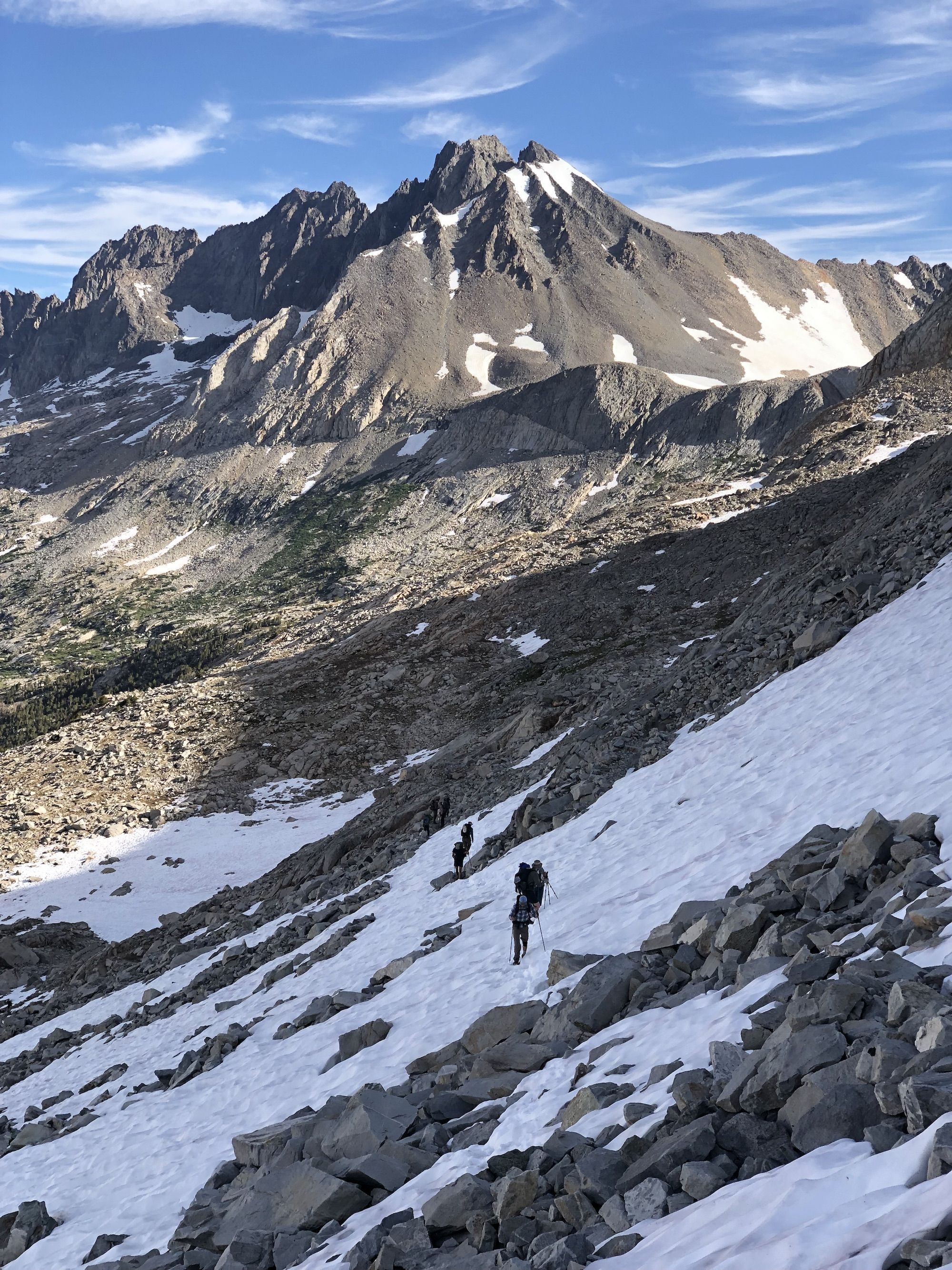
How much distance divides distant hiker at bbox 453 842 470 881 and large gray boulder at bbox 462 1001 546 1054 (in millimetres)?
9540

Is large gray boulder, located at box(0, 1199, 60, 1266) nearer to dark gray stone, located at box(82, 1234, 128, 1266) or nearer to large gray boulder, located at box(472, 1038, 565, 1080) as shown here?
dark gray stone, located at box(82, 1234, 128, 1266)

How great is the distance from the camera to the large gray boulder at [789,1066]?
6.33 m

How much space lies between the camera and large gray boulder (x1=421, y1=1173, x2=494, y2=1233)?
274 inches

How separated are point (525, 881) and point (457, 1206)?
7.05 m

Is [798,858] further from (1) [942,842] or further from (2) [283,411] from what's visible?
(2) [283,411]

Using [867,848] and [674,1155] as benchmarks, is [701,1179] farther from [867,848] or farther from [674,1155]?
[867,848]

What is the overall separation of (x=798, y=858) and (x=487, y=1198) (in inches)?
222

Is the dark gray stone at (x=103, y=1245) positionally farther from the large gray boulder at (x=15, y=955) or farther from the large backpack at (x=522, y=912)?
the large gray boulder at (x=15, y=955)

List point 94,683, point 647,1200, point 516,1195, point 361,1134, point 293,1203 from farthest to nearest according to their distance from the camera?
point 94,683, point 361,1134, point 293,1203, point 516,1195, point 647,1200

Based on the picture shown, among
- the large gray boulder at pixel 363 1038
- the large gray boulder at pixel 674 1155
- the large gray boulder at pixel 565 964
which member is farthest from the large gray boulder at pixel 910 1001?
the large gray boulder at pixel 363 1038

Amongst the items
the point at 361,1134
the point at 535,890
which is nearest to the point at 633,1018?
the point at 361,1134

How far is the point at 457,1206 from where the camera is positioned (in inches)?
277

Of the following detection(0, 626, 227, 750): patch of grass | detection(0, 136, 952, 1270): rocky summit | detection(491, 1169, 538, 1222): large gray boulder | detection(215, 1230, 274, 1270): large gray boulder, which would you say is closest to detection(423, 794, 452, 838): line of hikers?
detection(0, 136, 952, 1270): rocky summit

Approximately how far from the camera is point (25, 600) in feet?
524
